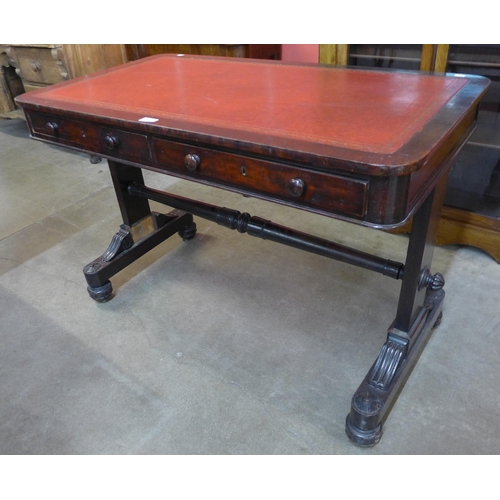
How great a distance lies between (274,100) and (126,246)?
1.04 meters

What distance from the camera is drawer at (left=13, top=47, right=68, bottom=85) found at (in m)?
3.36

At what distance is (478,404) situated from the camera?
4.92 feet

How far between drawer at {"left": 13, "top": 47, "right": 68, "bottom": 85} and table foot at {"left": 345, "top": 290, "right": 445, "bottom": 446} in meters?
2.97

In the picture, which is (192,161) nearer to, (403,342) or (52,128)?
(52,128)

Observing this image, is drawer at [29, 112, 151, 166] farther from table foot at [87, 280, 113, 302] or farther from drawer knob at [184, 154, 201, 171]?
table foot at [87, 280, 113, 302]

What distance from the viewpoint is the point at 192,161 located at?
1.29 metres

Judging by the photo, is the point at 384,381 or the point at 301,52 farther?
the point at 301,52

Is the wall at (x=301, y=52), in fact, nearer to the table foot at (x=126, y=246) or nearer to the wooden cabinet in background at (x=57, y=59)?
the wooden cabinet in background at (x=57, y=59)

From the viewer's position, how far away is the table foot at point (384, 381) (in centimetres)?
138

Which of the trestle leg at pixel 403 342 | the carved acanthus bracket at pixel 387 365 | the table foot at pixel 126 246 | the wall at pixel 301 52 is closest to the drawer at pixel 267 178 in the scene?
the trestle leg at pixel 403 342

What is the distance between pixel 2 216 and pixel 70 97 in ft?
4.93

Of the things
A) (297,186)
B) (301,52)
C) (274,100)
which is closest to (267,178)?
(297,186)

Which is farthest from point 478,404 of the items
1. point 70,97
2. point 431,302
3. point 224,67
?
point 70,97
